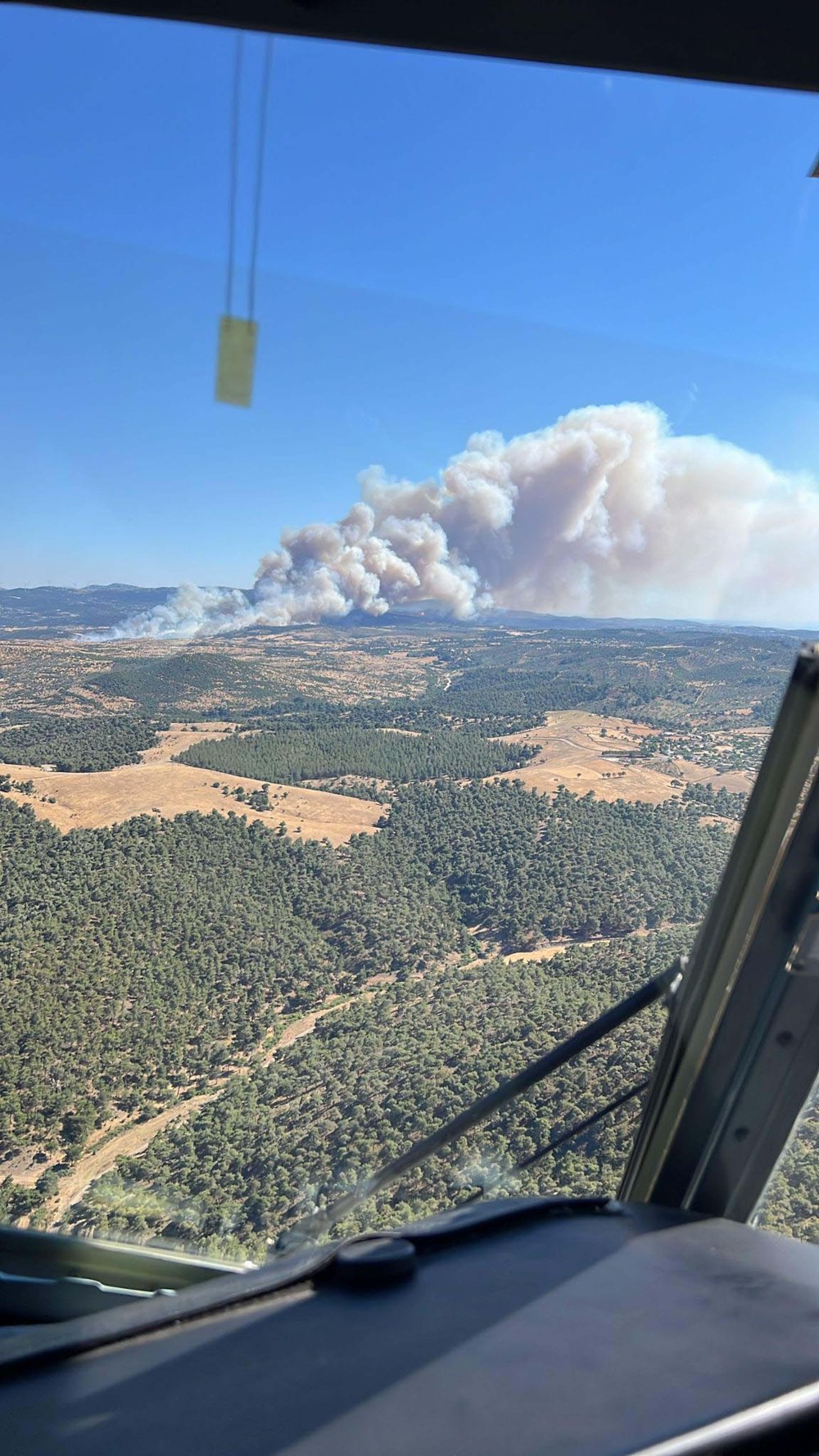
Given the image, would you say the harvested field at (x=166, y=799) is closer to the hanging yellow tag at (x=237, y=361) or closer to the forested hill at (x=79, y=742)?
the forested hill at (x=79, y=742)

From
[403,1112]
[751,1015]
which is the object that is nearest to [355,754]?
[403,1112]

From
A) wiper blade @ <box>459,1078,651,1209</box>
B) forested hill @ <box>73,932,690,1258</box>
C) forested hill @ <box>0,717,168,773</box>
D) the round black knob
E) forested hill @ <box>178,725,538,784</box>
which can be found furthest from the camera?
forested hill @ <box>0,717,168,773</box>

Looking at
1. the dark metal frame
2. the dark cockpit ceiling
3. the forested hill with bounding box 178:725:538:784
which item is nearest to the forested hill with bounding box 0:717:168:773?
the forested hill with bounding box 178:725:538:784

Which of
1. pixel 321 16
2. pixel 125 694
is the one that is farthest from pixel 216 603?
pixel 321 16

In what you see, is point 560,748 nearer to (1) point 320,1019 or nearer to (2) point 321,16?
(1) point 320,1019

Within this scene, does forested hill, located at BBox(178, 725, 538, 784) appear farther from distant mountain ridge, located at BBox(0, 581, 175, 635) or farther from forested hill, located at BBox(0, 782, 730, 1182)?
distant mountain ridge, located at BBox(0, 581, 175, 635)

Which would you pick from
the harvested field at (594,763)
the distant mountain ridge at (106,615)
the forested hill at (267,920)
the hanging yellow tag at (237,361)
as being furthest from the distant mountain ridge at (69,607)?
the hanging yellow tag at (237,361)

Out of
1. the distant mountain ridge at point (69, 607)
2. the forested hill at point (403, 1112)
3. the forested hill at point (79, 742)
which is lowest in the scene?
the forested hill at point (403, 1112)
